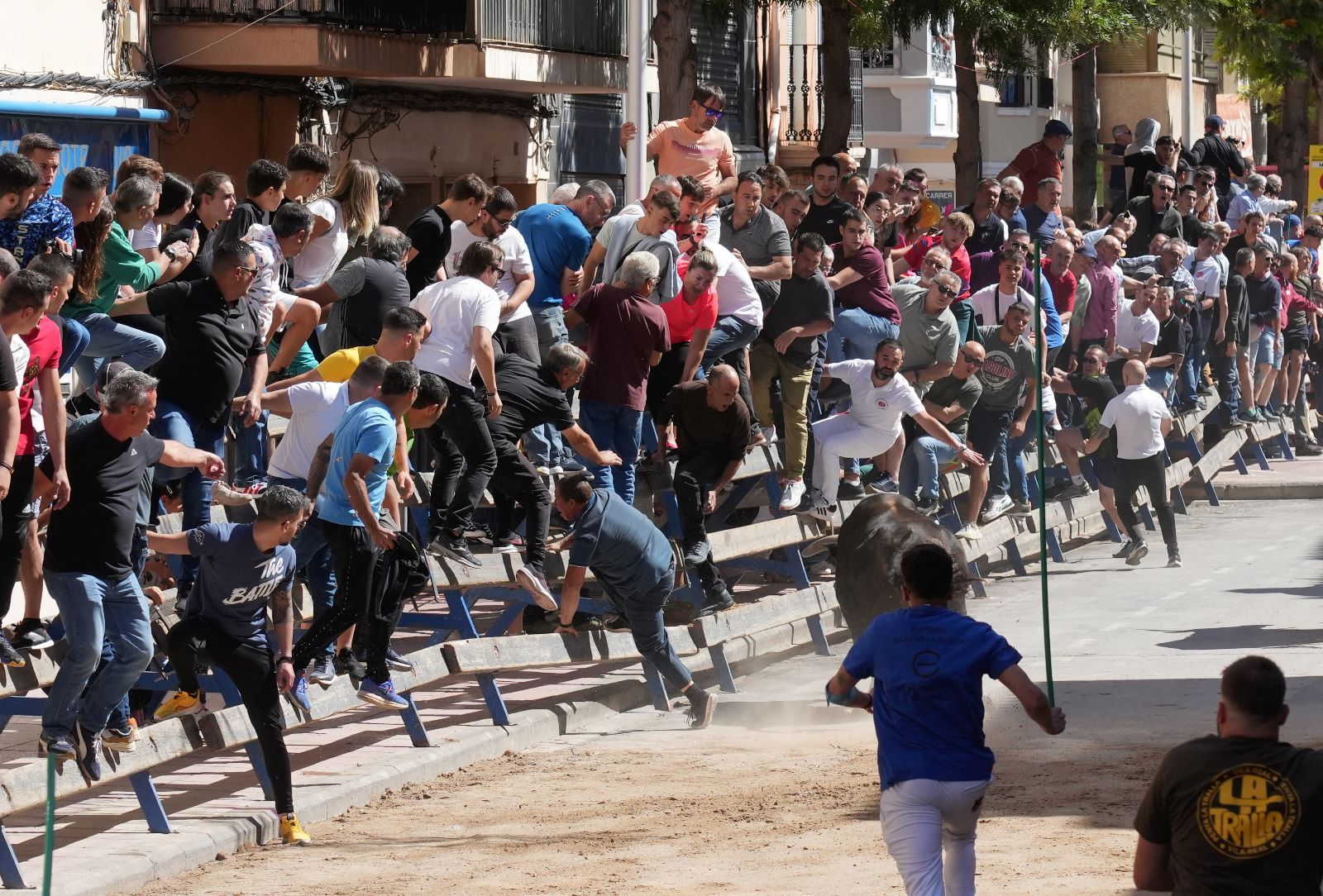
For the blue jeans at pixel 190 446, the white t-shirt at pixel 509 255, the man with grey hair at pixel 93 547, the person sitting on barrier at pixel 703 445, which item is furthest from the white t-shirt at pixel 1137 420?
the man with grey hair at pixel 93 547

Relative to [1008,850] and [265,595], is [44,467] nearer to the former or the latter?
[265,595]

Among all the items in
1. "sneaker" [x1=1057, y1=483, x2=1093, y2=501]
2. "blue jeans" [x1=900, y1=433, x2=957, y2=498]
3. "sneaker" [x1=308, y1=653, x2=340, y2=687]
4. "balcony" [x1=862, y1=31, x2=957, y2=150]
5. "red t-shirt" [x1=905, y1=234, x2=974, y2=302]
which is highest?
"balcony" [x1=862, y1=31, x2=957, y2=150]

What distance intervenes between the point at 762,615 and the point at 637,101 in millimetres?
6464

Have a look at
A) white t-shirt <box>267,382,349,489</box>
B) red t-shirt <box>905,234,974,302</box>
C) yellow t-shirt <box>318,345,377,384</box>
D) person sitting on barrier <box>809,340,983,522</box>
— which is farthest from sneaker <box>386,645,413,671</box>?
red t-shirt <box>905,234,974,302</box>

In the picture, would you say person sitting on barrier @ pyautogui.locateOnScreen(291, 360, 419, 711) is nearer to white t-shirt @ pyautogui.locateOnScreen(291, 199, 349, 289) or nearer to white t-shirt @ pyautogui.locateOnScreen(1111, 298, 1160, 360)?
white t-shirt @ pyautogui.locateOnScreen(291, 199, 349, 289)

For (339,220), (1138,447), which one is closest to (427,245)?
(339,220)

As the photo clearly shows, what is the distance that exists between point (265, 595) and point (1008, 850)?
11.3ft

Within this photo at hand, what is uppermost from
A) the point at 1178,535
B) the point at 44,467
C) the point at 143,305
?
the point at 143,305

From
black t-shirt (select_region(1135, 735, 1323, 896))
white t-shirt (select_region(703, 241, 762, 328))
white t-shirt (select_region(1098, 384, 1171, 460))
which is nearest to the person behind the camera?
black t-shirt (select_region(1135, 735, 1323, 896))

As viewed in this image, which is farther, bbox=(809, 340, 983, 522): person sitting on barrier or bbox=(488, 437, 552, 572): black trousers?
bbox=(809, 340, 983, 522): person sitting on barrier

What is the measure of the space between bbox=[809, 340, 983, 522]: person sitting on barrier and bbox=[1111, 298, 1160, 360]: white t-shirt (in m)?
4.94

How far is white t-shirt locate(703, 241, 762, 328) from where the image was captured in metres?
14.2

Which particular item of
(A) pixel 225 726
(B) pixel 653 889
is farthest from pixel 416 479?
(B) pixel 653 889

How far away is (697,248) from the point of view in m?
14.0
